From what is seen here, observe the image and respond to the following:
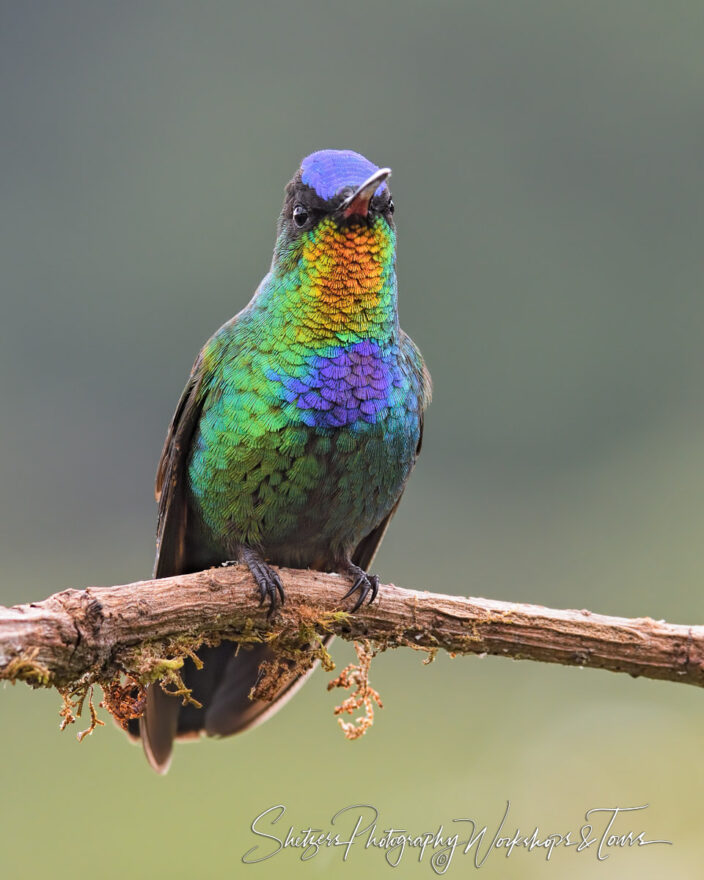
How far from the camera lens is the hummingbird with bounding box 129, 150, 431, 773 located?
495 centimetres

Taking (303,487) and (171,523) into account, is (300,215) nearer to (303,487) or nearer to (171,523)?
(303,487)

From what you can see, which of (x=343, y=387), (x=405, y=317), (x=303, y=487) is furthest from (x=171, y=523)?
(x=405, y=317)

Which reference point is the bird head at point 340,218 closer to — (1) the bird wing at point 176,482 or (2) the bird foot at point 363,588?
(1) the bird wing at point 176,482

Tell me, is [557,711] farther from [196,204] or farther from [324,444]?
[196,204]

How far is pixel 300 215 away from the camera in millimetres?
5230

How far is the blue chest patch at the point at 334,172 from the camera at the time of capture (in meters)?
5.06

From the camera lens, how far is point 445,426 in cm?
1984

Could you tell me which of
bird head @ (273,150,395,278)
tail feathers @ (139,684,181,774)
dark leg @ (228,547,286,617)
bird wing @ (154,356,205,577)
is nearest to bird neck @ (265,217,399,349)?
bird head @ (273,150,395,278)

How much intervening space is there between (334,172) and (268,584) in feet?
6.18

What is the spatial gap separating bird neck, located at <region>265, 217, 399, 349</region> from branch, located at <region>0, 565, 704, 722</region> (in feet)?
3.60

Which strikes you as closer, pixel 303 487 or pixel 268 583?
pixel 268 583

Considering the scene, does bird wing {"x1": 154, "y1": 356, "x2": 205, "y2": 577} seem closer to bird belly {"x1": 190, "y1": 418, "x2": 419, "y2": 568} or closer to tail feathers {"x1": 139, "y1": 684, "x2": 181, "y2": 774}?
bird belly {"x1": 190, "y1": 418, "x2": 419, "y2": 568}

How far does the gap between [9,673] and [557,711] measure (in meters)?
9.89

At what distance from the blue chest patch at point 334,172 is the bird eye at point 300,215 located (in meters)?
0.12
